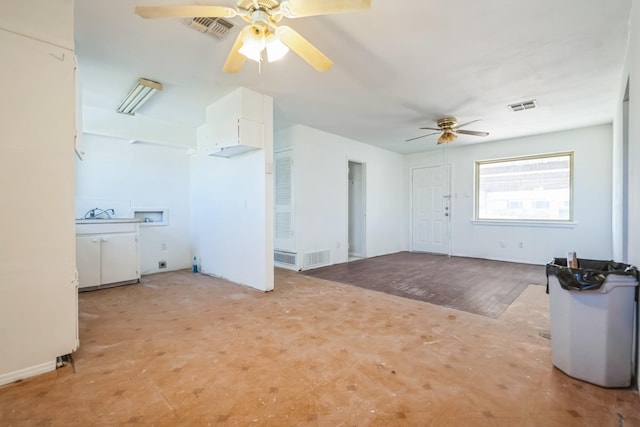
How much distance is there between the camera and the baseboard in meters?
1.67

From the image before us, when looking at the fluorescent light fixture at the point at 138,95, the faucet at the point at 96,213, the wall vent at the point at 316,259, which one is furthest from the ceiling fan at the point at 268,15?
the faucet at the point at 96,213

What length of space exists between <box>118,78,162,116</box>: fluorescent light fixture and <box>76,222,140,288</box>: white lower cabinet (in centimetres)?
167

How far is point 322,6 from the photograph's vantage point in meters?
1.59

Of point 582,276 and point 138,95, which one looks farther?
point 138,95

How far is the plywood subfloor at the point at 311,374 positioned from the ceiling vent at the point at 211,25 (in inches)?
100

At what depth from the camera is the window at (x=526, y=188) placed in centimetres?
523

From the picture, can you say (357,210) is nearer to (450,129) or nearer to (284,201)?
(284,201)

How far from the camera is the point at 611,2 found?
201cm

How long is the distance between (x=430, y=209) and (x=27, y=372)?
22.9 feet

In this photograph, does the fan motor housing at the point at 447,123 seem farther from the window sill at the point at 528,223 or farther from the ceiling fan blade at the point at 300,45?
the ceiling fan blade at the point at 300,45

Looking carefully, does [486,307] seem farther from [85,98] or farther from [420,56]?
[85,98]

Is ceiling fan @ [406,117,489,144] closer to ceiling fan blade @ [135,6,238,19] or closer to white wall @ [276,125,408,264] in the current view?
white wall @ [276,125,408,264]

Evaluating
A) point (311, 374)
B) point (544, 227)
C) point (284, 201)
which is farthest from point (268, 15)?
point (544, 227)

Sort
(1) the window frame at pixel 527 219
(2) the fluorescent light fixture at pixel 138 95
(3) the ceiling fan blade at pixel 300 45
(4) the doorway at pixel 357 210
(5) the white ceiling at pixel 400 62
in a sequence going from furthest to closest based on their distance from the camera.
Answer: (4) the doorway at pixel 357 210 < (1) the window frame at pixel 527 219 < (2) the fluorescent light fixture at pixel 138 95 < (5) the white ceiling at pixel 400 62 < (3) the ceiling fan blade at pixel 300 45
